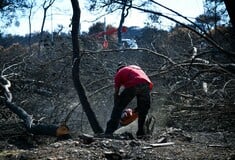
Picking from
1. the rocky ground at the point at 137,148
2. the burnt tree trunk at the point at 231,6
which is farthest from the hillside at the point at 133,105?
the burnt tree trunk at the point at 231,6

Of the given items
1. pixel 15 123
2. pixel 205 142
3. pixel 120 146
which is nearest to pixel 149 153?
pixel 120 146

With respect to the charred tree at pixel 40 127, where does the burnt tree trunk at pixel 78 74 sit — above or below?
above

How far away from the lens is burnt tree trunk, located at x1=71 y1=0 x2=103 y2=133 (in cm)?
668

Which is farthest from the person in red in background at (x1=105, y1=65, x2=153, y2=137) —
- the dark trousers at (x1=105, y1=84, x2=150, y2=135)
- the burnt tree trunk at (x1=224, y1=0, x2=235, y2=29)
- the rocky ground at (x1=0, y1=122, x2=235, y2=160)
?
the burnt tree trunk at (x1=224, y1=0, x2=235, y2=29)

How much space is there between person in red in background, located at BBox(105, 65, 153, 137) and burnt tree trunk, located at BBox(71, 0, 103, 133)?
3.05 ft

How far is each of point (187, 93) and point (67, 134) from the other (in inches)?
98.1

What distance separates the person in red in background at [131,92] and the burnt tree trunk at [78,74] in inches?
36.6

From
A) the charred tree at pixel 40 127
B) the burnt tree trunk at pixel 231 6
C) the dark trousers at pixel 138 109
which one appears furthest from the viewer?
the charred tree at pixel 40 127

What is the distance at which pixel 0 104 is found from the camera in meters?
7.84

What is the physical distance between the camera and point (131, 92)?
5660 mm

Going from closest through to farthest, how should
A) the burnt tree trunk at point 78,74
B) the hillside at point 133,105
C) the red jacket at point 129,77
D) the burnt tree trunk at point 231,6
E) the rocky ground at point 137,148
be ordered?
the burnt tree trunk at point 231,6
the rocky ground at point 137,148
the hillside at point 133,105
the red jacket at point 129,77
the burnt tree trunk at point 78,74

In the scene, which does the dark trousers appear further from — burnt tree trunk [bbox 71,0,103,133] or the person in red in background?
burnt tree trunk [bbox 71,0,103,133]

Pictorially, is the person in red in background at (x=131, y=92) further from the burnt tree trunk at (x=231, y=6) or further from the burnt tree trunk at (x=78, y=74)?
the burnt tree trunk at (x=231, y=6)

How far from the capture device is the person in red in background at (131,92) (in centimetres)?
561
